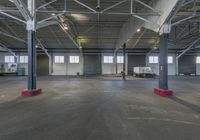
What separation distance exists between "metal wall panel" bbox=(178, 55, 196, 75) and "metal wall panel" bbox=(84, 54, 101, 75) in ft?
50.2

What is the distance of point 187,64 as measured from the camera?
27.9 metres

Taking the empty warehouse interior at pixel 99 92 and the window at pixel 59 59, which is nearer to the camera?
the empty warehouse interior at pixel 99 92

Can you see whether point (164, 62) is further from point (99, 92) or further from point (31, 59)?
point (31, 59)

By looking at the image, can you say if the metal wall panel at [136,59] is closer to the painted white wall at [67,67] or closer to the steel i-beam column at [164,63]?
the painted white wall at [67,67]

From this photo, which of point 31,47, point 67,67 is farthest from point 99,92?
point 67,67

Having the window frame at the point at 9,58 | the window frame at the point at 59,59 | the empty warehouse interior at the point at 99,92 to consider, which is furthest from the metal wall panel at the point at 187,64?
the window frame at the point at 9,58

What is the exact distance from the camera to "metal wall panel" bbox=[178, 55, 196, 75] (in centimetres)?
2777

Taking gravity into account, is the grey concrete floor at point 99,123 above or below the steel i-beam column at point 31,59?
below

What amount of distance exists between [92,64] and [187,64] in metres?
17.9

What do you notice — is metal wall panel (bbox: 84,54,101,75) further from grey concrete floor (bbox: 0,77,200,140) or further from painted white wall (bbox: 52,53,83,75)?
grey concrete floor (bbox: 0,77,200,140)

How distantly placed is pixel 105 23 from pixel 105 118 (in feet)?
40.1

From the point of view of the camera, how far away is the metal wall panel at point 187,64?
27.8 metres

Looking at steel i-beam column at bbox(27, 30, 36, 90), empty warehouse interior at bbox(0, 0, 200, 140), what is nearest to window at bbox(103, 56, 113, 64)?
empty warehouse interior at bbox(0, 0, 200, 140)

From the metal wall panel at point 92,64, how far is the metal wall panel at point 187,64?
1529 cm
